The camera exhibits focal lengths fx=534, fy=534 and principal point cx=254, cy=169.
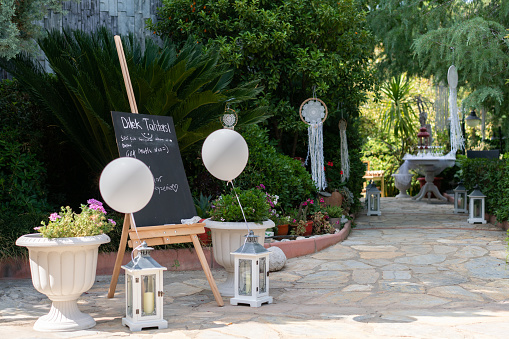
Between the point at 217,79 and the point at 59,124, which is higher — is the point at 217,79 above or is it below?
above

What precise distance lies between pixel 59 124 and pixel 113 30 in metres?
2.22

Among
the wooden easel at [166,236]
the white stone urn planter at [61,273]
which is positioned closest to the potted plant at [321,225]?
the wooden easel at [166,236]

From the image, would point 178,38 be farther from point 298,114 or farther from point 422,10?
point 422,10

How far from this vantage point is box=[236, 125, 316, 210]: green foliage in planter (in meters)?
7.16

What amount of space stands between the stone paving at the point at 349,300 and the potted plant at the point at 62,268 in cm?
13

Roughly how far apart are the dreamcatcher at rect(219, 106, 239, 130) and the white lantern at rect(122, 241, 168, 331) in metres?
3.22

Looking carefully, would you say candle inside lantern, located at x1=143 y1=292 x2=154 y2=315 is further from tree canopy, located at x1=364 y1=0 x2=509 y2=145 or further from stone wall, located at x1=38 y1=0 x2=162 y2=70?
tree canopy, located at x1=364 y1=0 x2=509 y2=145

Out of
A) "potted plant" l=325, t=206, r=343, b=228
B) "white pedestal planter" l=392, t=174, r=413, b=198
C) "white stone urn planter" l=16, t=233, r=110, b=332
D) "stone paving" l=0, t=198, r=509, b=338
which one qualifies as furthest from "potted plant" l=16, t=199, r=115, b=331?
"white pedestal planter" l=392, t=174, r=413, b=198

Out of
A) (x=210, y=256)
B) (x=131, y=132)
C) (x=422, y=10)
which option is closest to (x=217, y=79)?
(x=210, y=256)

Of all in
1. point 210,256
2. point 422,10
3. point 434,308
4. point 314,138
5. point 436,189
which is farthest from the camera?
point 436,189

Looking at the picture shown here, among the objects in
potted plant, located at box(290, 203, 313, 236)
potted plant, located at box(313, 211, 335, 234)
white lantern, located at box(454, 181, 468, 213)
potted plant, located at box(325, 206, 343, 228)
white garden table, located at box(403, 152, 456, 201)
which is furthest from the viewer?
white garden table, located at box(403, 152, 456, 201)

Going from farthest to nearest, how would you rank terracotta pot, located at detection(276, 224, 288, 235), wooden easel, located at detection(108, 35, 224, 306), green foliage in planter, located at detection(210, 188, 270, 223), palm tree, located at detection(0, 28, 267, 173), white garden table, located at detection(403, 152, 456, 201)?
white garden table, located at detection(403, 152, 456, 201) < terracotta pot, located at detection(276, 224, 288, 235) < palm tree, located at detection(0, 28, 267, 173) < green foliage in planter, located at detection(210, 188, 270, 223) < wooden easel, located at detection(108, 35, 224, 306)

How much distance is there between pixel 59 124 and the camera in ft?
20.7

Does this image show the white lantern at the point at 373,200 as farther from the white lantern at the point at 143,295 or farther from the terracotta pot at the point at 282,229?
the white lantern at the point at 143,295
